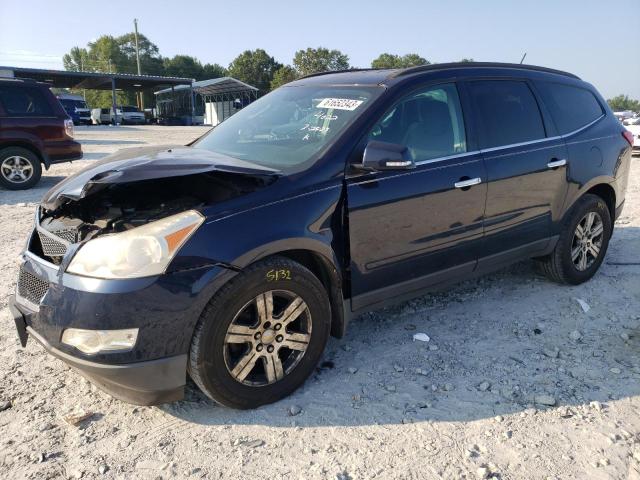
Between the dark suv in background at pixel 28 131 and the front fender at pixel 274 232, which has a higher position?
the dark suv in background at pixel 28 131

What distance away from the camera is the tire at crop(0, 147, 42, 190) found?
933 cm

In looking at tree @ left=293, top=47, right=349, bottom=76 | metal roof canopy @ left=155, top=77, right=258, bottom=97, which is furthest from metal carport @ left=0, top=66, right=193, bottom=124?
tree @ left=293, top=47, right=349, bottom=76

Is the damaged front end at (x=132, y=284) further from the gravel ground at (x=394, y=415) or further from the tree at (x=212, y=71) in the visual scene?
the tree at (x=212, y=71)

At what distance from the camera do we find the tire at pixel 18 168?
30.6ft

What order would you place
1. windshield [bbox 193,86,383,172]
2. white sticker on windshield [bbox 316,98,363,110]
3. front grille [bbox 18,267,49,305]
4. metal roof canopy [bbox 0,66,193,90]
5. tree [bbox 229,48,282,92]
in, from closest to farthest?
1. front grille [bbox 18,267,49,305]
2. windshield [bbox 193,86,383,172]
3. white sticker on windshield [bbox 316,98,363,110]
4. metal roof canopy [bbox 0,66,193,90]
5. tree [bbox 229,48,282,92]

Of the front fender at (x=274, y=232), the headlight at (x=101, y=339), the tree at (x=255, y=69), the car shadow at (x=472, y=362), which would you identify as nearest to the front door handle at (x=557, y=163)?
the car shadow at (x=472, y=362)

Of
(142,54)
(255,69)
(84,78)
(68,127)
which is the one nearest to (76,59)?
(142,54)

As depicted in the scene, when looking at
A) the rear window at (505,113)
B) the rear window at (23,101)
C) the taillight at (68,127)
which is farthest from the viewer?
the taillight at (68,127)

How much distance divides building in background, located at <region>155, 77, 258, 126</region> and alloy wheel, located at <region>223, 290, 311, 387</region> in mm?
40666

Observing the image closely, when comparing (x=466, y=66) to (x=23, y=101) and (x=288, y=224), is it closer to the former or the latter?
(x=288, y=224)

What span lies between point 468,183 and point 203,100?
58.5 metres

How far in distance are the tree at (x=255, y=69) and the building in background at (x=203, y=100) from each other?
63.0 ft

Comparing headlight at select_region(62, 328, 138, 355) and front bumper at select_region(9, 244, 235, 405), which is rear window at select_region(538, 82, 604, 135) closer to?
front bumper at select_region(9, 244, 235, 405)

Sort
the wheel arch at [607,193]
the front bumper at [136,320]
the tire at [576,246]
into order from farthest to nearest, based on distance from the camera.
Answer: the wheel arch at [607,193] → the tire at [576,246] → the front bumper at [136,320]
